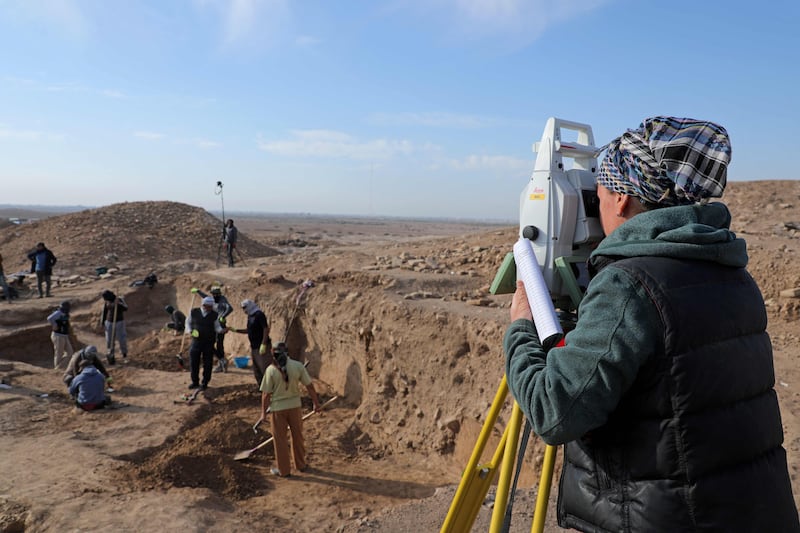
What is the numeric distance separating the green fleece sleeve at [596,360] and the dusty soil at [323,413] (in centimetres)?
360

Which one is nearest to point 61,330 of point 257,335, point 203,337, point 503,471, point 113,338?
point 113,338

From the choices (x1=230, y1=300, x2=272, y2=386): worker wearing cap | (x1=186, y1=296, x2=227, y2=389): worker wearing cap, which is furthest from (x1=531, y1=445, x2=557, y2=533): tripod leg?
(x1=186, y1=296, x2=227, y2=389): worker wearing cap

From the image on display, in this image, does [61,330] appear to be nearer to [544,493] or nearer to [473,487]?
[473,487]

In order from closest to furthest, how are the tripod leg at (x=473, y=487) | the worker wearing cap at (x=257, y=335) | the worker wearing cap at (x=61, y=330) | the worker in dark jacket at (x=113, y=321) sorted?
the tripod leg at (x=473, y=487), the worker wearing cap at (x=257, y=335), the worker wearing cap at (x=61, y=330), the worker in dark jacket at (x=113, y=321)

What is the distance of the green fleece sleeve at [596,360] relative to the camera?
4.53 feet

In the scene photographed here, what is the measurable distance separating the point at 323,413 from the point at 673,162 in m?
9.17

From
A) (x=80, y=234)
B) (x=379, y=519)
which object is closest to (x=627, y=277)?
(x=379, y=519)

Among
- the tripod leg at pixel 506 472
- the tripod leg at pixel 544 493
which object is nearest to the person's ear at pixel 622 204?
the tripod leg at pixel 506 472

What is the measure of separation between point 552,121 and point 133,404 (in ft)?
32.8

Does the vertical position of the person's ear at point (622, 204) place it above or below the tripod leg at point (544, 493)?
above

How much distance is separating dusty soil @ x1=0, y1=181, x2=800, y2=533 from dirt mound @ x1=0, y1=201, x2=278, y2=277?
25.6 feet

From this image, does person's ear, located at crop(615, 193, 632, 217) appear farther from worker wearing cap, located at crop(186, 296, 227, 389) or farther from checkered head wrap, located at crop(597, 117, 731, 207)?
worker wearing cap, located at crop(186, 296, 227, 389)

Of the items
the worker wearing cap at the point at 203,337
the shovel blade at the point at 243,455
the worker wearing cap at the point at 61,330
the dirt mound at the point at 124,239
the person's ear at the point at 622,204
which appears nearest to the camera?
the person's ear at the point at 622,204

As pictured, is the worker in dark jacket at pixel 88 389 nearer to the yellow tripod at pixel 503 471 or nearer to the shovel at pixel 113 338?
the shovel at pixel 113 338
